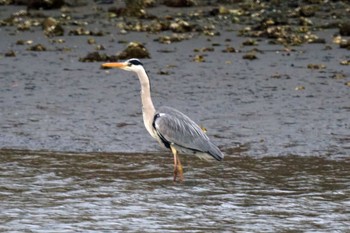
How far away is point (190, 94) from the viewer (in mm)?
14547

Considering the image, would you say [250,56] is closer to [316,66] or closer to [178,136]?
[316,66]

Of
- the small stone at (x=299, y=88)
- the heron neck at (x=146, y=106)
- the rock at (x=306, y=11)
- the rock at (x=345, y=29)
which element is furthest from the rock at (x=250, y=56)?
the heron neck at (x=146, y=106)

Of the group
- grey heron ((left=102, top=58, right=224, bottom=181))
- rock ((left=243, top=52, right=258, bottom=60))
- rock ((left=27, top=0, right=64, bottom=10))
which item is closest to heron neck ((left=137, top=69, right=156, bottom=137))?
grey heron ((left=102, top=58, right=224, bottom=181))

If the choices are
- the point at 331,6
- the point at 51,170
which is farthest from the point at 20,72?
the point at 331,6

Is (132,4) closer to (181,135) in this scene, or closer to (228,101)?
(228,101)

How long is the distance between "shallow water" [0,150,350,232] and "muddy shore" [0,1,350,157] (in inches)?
Result: 23.6

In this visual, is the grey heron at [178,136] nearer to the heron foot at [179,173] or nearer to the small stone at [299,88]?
the heron foot at [179,173]

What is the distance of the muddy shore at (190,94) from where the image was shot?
12.5 meters

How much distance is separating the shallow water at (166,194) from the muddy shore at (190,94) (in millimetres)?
599

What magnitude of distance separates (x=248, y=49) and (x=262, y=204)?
7864 mm

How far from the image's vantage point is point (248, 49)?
17.3 meters

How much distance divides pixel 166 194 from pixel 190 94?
14.9 ft

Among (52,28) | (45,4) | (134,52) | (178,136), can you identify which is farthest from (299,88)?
(45,4)

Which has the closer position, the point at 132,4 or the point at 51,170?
the point at 51,170
